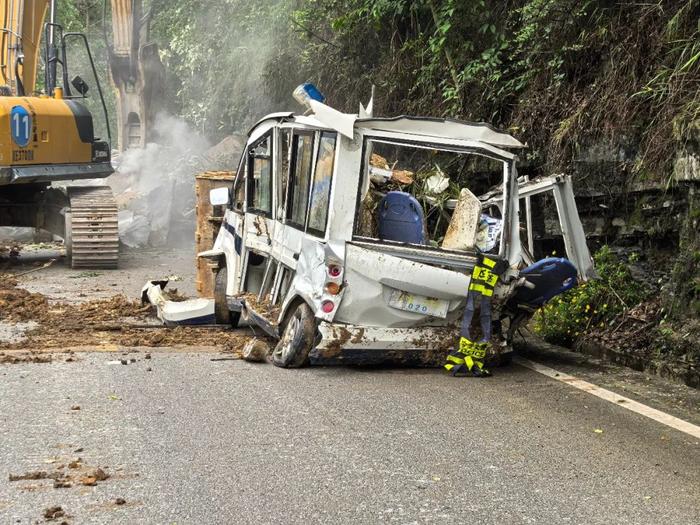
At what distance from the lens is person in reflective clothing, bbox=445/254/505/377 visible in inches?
311

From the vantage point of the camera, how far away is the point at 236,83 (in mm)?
24812

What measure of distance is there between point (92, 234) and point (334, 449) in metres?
12.0

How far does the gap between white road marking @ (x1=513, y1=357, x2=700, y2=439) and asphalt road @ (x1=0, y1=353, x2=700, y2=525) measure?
0.38 ft

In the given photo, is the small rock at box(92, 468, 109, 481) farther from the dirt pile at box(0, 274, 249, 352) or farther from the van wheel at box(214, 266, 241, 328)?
the van wheel at box(214, 266, 241, 328)

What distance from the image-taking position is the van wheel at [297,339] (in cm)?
807

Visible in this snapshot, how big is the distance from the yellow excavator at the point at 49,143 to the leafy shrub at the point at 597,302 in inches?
356

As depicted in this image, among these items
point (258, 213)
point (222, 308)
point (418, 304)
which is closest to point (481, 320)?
point (418, 304)

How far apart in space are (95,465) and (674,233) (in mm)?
→ 5969

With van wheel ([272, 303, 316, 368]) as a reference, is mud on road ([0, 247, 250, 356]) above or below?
below

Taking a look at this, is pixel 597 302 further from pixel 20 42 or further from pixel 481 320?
pixel 20 42

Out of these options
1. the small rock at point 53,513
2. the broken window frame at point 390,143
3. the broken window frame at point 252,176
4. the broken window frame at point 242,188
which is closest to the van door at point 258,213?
the broken window frame at point 252,176

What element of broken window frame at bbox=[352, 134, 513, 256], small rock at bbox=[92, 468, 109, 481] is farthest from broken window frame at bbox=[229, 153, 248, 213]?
small rock at bbox=[92, 468, 109, 481]

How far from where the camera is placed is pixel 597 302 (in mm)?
9750

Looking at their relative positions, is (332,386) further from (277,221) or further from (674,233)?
(674,233)
